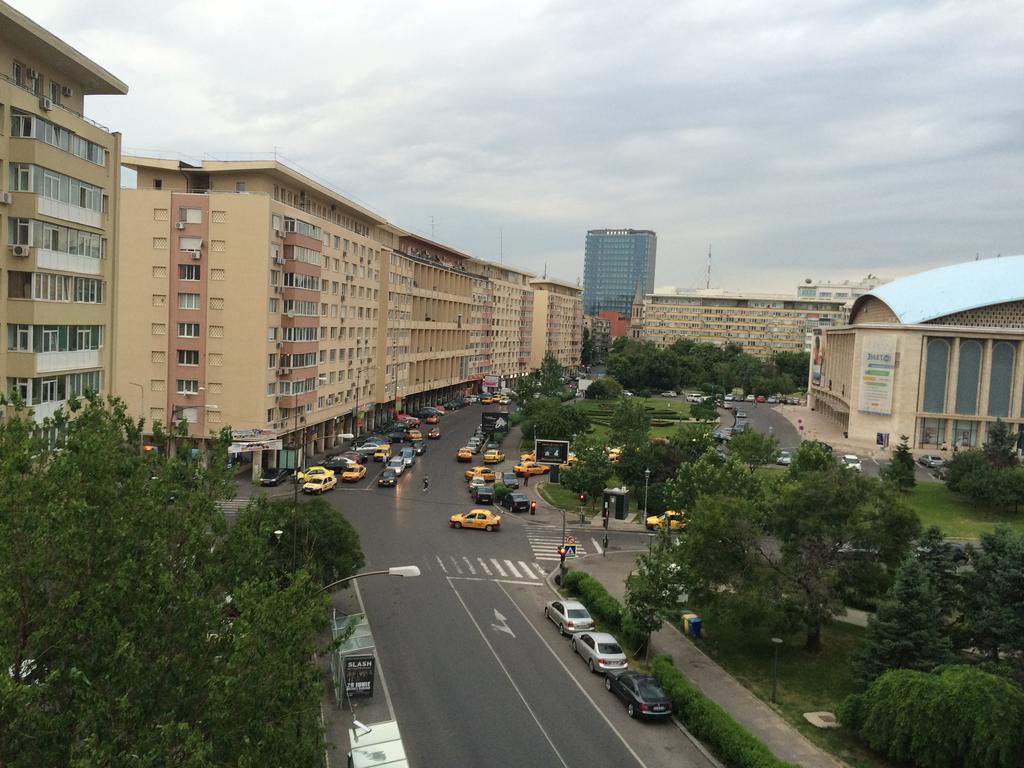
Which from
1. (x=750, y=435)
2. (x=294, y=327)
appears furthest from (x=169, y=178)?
(x=750, y=435)

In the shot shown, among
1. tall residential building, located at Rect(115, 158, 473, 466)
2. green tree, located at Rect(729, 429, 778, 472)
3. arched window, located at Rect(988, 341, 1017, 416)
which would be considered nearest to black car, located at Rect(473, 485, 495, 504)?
tall residential building, located at Rect(115, 158, 473, 466)

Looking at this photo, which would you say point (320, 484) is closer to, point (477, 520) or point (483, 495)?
point (483, 495)

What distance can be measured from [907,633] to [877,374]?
6984 centimetres

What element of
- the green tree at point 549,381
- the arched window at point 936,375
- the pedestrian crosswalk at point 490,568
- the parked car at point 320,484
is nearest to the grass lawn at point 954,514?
the pedestrian crosswalk at point 490,568

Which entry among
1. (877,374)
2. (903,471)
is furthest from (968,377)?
(903,471)

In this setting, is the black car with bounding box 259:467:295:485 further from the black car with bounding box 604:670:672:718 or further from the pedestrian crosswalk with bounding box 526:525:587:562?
the black car with bounding box 604:670:672:718

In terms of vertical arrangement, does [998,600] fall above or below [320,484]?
above

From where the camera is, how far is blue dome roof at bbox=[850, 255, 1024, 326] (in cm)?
8681

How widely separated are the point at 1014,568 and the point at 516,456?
52.4 metres

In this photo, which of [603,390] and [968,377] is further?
[603,390]

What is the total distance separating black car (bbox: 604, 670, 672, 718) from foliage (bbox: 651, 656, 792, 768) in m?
0.39

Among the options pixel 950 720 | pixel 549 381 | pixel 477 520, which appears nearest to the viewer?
pixel 950 720

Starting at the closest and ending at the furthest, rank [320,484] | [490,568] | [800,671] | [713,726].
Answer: [713,726]
[800,671]
[490,568]
[320,484]

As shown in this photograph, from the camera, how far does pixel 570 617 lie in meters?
30.6
